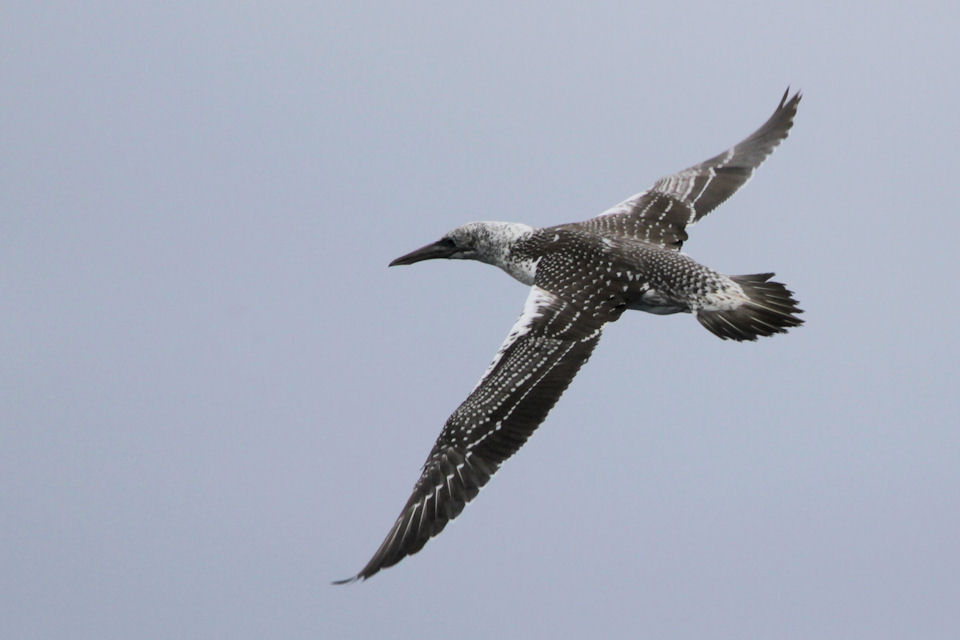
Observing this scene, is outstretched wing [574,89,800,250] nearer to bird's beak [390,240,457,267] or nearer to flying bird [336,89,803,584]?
flying bird [336,89,803,584]

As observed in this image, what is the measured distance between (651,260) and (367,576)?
5.66 metres

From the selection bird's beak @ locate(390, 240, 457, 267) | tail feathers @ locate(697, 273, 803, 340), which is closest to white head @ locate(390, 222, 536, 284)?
bird's beak @ locate(390, 240, 457, 267)

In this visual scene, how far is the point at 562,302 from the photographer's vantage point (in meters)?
19.4

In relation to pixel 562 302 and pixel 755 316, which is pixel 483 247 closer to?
pixel 562 302

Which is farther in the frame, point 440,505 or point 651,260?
point 651,260

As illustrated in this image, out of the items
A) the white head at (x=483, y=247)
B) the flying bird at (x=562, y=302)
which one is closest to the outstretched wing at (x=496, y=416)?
the flying bird at (x=562, y=302)

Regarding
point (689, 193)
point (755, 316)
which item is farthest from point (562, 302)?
point (689, 193)

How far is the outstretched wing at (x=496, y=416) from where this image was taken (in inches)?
685

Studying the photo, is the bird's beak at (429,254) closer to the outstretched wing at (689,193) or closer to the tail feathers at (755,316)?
the outstretched wing at (689,193)

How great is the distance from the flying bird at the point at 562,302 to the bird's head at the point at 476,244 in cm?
1

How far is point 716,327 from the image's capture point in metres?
19.4

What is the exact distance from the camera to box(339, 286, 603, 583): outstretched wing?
17.4 m

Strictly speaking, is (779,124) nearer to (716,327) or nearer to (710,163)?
(710,163)

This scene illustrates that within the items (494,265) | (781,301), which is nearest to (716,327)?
(781,301)
